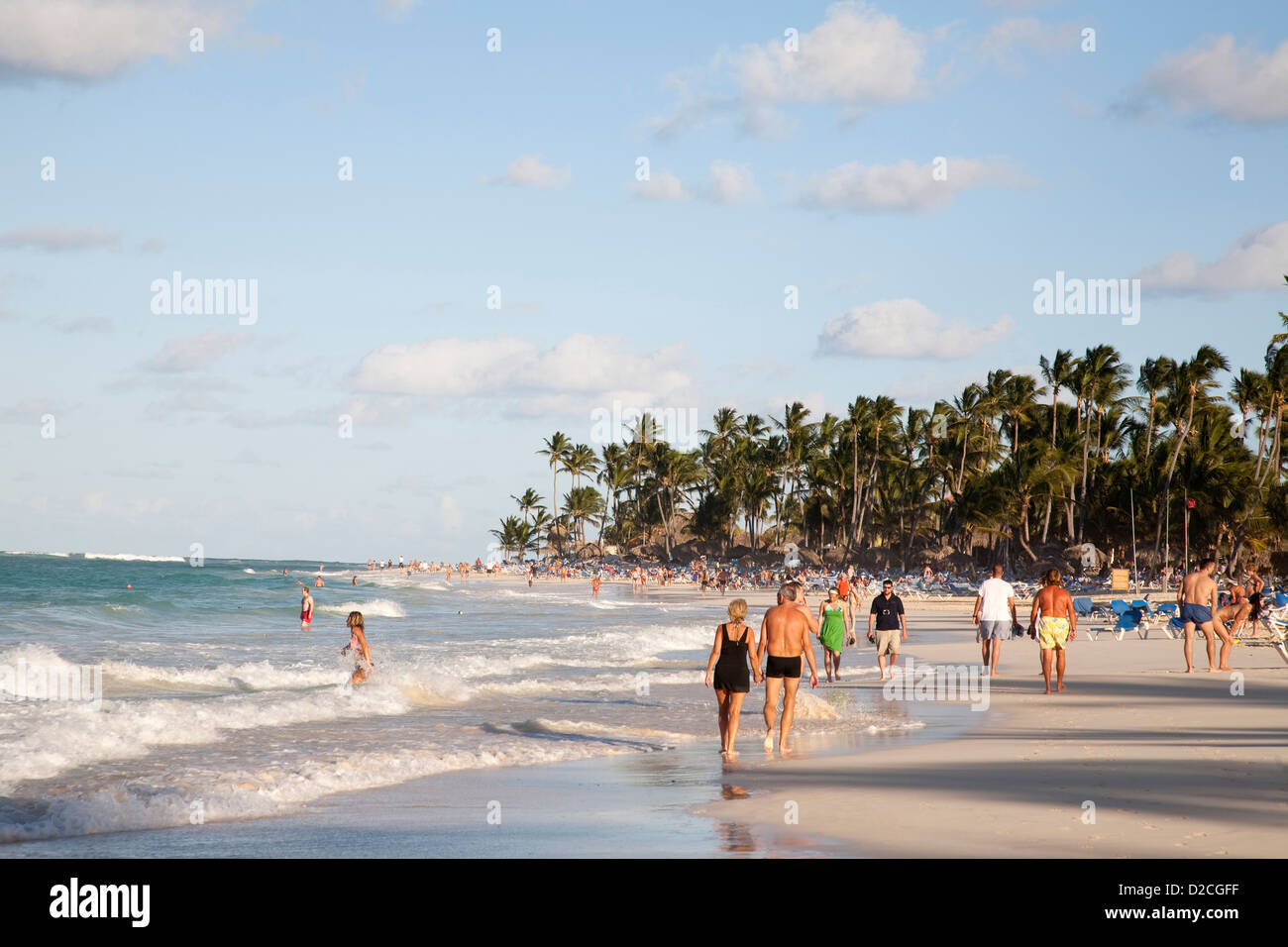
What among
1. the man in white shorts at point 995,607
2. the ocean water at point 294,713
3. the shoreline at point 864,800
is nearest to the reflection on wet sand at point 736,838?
the shoreline at point 864,800

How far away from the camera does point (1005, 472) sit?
2768 inches

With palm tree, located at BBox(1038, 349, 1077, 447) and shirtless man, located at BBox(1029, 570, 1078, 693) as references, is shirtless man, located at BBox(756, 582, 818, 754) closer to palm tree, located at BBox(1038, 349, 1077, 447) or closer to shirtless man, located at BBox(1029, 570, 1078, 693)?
shirtless man, located at BBox(1029, 570, 1078, 693)

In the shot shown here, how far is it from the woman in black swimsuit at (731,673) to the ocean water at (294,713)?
1.09 meters

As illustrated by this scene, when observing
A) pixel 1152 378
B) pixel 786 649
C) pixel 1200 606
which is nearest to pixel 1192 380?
pixel 1152 378

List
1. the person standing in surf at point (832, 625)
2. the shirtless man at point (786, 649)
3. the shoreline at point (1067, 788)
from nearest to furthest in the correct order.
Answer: the shoreline at point (1067, 788) < the shirtless man at point (786, 649) < the person standing in surf at point (832, 625)

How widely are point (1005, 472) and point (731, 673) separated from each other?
63309mm

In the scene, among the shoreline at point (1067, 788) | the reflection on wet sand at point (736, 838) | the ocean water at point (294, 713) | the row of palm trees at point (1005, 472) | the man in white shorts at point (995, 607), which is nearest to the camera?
the shoreline at point (1067, 788)

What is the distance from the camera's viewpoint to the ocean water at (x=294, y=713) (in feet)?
30.9

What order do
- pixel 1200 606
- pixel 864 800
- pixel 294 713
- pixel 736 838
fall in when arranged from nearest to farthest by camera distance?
pixel 736 838, pixel 864 800, pixel 294 713, pixel 1200 606

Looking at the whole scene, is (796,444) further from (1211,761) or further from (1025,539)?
(1211,761)

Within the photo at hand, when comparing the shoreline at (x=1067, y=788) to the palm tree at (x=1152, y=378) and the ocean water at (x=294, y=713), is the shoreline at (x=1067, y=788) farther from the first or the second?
the palm tree at (x=1152, y=378)

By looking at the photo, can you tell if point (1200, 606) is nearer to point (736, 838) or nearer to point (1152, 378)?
point (736, 838)

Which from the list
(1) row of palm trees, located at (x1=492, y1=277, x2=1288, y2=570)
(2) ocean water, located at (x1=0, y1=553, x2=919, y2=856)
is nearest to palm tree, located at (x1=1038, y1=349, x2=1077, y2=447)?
(1) row of palm trees, located at (x1=492, y1=277, x2=1288, y2=570)
